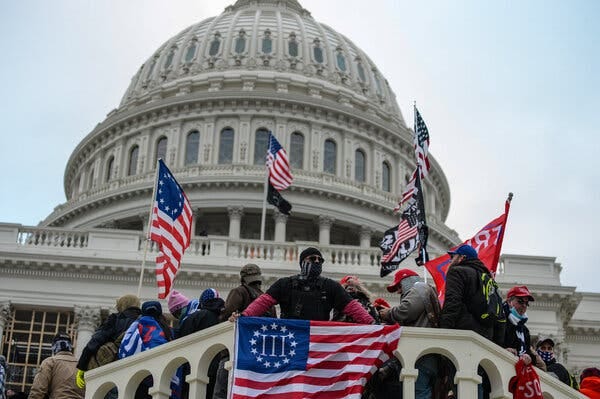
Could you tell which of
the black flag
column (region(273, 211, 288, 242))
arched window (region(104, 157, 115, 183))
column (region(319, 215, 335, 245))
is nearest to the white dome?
arched window (region(104, 157, 115, 183))

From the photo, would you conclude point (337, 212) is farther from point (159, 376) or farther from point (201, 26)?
point (159, 376)

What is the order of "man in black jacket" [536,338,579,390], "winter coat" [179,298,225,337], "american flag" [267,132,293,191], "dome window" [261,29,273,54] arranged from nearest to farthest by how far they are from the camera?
1. "winter coat" [179,298,225,337]
2. "man in black jacket" [536,338,579,390]
3. "american flag" [267,132,293,191]
4. "dome window" [261,29,273,54]

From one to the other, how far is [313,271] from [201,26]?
205 feet

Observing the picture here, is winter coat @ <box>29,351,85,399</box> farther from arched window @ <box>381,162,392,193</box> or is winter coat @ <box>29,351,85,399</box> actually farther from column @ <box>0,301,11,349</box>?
arched window @ <box>381,162,392,193</box>

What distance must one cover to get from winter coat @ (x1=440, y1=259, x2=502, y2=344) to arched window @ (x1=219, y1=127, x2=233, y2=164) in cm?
4781

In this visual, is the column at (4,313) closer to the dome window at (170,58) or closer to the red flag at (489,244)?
the red flag at (489,244)

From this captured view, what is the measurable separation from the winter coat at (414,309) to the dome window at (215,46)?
57.1 meters

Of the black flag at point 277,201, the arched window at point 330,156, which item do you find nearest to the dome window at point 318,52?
the arched window at point 330,156

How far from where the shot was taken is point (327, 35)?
6881 cm

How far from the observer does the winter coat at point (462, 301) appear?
28.0 feet

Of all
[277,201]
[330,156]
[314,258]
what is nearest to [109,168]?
[330,156]

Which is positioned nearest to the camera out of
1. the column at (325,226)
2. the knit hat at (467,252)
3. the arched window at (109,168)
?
the knit hat at (467,252)

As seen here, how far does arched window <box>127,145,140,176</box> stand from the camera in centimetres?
5912

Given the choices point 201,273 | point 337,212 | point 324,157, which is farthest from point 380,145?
point 201,273
